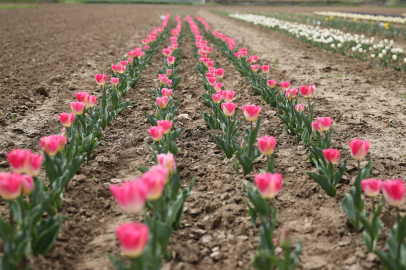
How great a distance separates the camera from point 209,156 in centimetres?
358

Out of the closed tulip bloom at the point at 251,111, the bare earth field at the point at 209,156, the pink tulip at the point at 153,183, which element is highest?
the closed tulip bloom at the point at 251,111

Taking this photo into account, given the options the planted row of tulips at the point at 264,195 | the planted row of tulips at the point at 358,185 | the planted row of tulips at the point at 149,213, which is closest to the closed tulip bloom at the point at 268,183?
→ the planted row of tulips at the point at 264,195

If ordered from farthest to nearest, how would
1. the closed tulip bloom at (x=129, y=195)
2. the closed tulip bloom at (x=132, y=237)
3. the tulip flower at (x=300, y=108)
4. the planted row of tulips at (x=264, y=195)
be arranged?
1. the tulip flower at (x=300, y=108)
2. the planted row of tulips at (x=264, y=195)
3. the closed tulip bloom at (x=129, y=195)
4. the closed tulip bloom at (x=132, y=237)

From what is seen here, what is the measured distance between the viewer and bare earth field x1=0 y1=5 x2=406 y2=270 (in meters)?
2.14

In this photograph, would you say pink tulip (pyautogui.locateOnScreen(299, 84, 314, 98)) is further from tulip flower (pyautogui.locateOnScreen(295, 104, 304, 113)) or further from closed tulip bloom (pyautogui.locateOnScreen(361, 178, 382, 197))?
closed tulip bloom (pyautogui.locateOnScreen(361, 178, 382, 197))

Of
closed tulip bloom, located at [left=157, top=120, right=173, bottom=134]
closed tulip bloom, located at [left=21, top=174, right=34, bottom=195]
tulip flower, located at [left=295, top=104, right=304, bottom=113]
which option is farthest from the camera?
tulip flower, located at [left=295, top=104, right=304, bottom=113]

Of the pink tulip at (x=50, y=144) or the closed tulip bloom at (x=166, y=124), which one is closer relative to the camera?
the pink tulip at (x=50, y=144)

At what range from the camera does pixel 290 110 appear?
3967mm

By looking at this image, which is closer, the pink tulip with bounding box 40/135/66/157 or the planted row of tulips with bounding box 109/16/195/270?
the planted row of tulips with bounding box 109/16/195/270

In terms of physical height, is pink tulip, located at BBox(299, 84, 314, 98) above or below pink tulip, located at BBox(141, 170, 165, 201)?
above

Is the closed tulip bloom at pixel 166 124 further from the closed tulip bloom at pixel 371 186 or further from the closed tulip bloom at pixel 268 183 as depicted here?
the closed tulip bloom at pixel 371 186

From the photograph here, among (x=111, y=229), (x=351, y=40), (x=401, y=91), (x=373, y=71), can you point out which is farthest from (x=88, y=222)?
(x=351, y=40)

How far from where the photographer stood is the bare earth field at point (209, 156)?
2.14 metres

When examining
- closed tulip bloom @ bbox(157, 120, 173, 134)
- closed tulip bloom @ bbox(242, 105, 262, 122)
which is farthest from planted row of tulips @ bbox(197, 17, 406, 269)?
closed tulip bloom @ bbox(157, 120, 173, 134)
